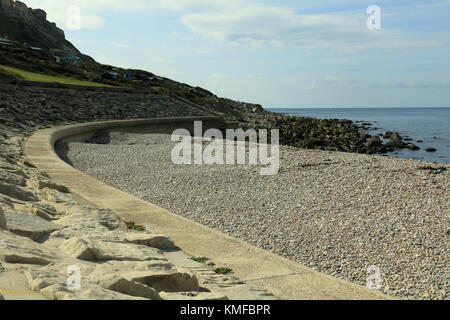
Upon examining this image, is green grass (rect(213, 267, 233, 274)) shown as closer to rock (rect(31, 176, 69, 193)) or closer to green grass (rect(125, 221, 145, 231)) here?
green grass (rect(125, 221, 145, 231))

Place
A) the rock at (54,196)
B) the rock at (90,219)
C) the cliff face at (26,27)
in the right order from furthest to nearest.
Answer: the cliff face at (26,27), the rock at (54,196), the rock at (90,219)

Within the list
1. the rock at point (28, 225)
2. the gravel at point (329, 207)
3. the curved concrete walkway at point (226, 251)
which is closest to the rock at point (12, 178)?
the curved concrete walkway at point (226, 251)

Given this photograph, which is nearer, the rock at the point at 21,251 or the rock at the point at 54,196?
the rock at the point at 21,251

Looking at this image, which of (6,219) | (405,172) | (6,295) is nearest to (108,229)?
(6,219)

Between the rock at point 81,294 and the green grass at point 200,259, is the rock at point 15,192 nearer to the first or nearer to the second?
the green grass at point 200,259

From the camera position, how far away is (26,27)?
92.0 m

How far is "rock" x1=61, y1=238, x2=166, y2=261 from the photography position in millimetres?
4777

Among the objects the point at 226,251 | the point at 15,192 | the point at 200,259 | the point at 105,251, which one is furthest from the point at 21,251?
the point at 15,192

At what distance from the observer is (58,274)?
3922 millimetres

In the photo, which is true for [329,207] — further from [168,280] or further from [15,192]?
[168,280]

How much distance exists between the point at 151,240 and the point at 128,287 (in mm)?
2012

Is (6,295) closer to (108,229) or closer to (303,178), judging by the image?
(108,229)

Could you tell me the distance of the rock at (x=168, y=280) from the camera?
4188 millimetres

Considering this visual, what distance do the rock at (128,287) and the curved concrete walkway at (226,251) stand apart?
50.4 inches
